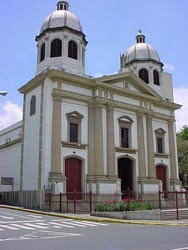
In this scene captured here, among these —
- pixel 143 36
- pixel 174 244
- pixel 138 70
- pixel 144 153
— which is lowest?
pixel 174 244

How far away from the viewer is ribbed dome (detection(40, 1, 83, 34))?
1239 inches

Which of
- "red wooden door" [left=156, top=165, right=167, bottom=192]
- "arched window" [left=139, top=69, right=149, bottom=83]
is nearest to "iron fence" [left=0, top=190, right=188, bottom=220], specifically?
"red wooden door" [left=156, top=165, right=167, bottom=192]

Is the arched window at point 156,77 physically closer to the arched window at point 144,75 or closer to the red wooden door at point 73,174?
the arched window at point 144,75

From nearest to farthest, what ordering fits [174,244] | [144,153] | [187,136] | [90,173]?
[174,244] < [90,173] < [144,153] < [187,136]

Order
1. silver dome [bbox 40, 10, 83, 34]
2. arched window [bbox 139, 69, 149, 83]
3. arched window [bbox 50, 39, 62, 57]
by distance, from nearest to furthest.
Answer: arched window [bbox 50, 39, 62, 57] < silver dome [bbox 40, 10, 83, 34] < arched window [bbox 139, 69, 149, 83]

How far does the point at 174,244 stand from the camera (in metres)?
10.2

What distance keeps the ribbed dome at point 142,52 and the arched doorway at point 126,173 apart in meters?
13.0

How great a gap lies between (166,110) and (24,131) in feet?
52.4

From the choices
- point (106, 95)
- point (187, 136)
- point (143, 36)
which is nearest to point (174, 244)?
point (106, 95)

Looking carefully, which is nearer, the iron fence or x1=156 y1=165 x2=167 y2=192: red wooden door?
the iron fence

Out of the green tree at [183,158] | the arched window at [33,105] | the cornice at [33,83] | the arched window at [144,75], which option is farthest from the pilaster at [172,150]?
the cornice at [33,83]

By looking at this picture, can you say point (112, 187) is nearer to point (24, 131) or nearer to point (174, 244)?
point (24, 131)

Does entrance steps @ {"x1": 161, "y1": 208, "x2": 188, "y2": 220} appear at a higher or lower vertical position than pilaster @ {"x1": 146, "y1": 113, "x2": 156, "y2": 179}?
lower

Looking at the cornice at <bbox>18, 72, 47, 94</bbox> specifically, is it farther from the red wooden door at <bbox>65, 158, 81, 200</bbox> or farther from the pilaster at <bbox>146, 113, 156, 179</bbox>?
the pilaster at <bbox>146, 113, 156, 179</bbox>
